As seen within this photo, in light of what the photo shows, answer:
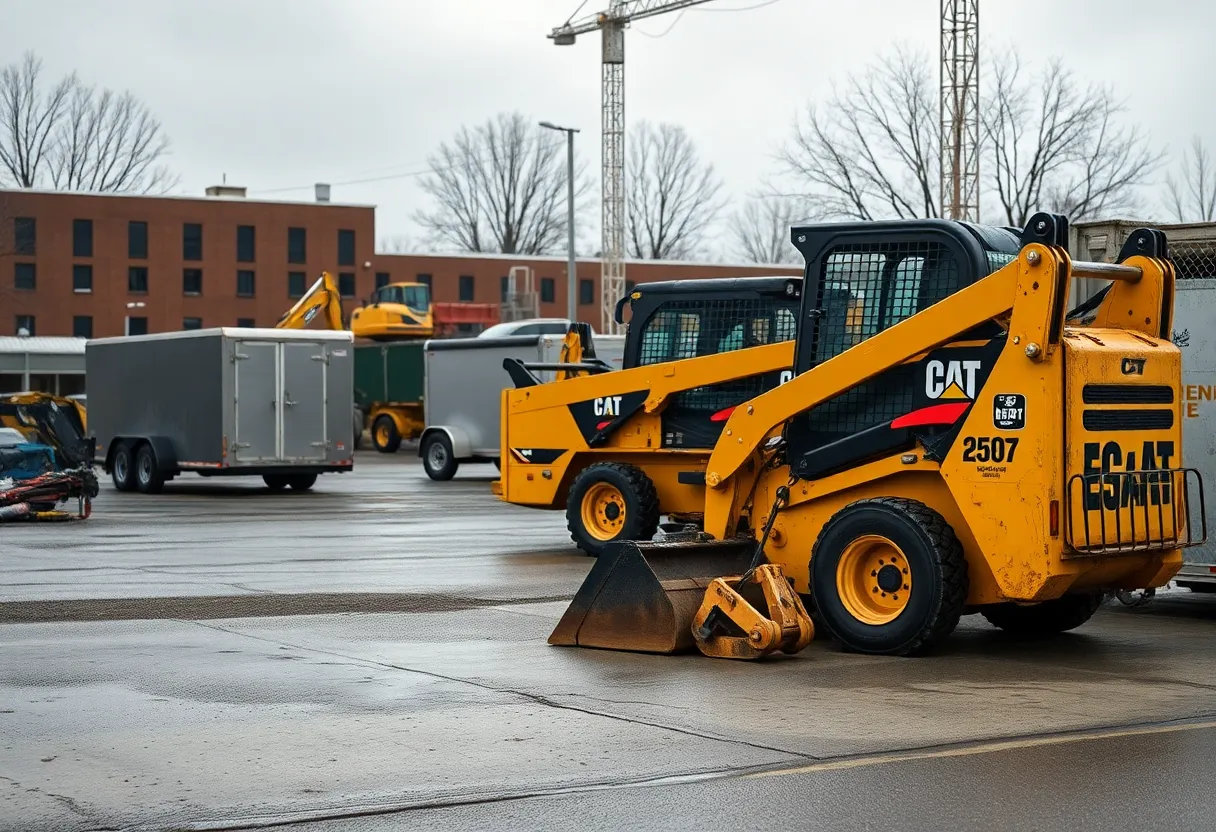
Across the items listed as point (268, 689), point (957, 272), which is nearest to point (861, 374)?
point (957, 272)

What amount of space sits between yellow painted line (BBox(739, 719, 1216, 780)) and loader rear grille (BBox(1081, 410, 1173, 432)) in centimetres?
232

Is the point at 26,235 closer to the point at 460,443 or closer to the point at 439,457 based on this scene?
the point at 439,457

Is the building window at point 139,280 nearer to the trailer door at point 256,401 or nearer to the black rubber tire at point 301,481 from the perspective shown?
the black rubber tire at point 301,481

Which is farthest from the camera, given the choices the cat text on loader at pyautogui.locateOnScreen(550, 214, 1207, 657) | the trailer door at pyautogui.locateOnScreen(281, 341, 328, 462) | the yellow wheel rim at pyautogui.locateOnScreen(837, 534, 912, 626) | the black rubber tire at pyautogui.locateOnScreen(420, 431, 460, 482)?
the black rubber tire at pyautogui.locateOnScreen(420, 431, 460, 482)

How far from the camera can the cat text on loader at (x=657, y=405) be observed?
54.9 ft

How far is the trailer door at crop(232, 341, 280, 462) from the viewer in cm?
2870

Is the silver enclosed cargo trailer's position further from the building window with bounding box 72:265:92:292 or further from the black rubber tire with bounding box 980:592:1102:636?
the building window with bounding box 72:265:92:292

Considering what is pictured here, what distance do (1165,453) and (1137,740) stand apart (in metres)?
3.45

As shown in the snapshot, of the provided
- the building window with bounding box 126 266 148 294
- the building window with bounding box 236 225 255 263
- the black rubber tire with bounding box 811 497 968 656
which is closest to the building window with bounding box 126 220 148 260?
the building window with bounding box 126 266 148 294

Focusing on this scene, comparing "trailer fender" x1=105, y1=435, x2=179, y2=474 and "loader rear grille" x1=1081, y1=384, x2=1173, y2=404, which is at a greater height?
"loader rear grille" x1=1081, y1=384, x2=1173, y2=404

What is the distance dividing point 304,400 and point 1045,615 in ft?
62.9

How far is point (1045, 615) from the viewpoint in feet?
40.2

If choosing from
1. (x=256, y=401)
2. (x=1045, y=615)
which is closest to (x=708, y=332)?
(x=1045, y=615)

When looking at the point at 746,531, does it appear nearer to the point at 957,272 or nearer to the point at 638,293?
the point at 957,272
